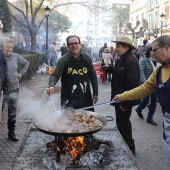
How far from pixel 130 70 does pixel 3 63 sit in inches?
81.0

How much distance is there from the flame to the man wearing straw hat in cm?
91

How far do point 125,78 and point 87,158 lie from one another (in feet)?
4.54

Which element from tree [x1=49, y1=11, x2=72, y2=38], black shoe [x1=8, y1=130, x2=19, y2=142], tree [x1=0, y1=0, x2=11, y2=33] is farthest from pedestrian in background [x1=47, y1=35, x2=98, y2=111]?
tree [x1=49, y1=11, x2=72, y2=38]

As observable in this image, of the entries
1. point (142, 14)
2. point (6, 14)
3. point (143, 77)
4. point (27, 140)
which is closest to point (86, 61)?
point (27, 140)

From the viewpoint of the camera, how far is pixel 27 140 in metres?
4.38

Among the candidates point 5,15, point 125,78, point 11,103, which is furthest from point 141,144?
point 5,15

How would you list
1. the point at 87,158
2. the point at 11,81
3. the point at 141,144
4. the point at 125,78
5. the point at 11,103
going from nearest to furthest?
the point at 87,158, the point at 125,78, the point at 11,81, the point at 11,103, the point at 141,144

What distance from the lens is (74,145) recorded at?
3.77m

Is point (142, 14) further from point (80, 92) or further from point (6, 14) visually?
point (80, 92)

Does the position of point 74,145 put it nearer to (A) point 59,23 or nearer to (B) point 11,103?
(B) point 11,103

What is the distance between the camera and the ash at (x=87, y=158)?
350 cm

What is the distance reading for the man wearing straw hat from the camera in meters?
4.18

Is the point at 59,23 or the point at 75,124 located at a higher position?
the point at 59,23

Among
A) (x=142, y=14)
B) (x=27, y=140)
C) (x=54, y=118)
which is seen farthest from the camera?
(x=142, y=14)
